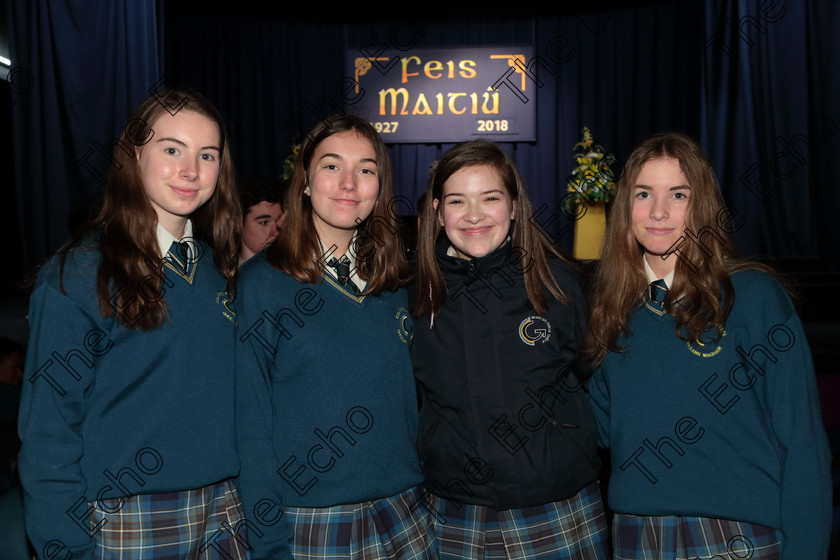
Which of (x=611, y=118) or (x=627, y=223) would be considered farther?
(x=611, y=118)

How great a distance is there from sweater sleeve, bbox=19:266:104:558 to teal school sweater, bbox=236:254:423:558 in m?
0.33

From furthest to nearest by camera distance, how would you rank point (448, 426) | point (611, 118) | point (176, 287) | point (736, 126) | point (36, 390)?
point (611, 118) < point (736, 126) < point (448, 426) < point (176, 287) < point (36, 390)

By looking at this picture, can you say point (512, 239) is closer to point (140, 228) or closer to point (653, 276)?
point (653, 276)

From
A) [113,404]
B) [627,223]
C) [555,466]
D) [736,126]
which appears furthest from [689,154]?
[736,126]

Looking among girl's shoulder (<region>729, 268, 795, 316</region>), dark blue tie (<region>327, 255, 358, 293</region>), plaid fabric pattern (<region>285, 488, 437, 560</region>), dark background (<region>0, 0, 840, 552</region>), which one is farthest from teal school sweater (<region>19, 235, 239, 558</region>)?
dark background (<region>0, 0, 840, 552</region>)

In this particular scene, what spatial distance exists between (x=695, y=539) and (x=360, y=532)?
758 mm

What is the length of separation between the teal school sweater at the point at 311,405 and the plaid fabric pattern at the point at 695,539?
0.53 metres

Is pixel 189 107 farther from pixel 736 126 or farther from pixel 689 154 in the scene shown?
pixel 736 126

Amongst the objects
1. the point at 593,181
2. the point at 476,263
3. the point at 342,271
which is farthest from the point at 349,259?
the point at 593,181

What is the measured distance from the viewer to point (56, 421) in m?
1.42

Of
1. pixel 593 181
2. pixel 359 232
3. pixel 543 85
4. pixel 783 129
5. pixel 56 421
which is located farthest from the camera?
pixel 543 85

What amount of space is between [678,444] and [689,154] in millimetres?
699

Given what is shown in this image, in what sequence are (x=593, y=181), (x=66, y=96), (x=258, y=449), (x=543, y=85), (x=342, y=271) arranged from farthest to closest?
(x=543, y=85)
(x=593, y=181)
(x=66, y=96)
(x=342, y=271)
(x=258, y=449)

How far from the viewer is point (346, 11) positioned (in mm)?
8102
